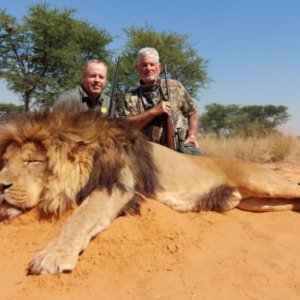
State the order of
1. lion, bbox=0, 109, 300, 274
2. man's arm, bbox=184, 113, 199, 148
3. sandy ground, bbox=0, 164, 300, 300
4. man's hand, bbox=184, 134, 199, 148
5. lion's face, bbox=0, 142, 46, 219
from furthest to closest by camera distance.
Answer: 1. man's arm, bbox=184, 113, 199, 148
2. man's hand, bbox=184, 134, 199, 148
3. lion's face, bbox=0, 142, 46, 219
4. lion, bbox=0, 109, 300, 274
5. sandy ground, bbox=0, 164, 300, 300

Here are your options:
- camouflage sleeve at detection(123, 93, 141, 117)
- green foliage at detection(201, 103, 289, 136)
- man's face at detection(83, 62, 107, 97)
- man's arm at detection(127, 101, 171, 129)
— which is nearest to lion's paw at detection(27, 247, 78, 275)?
man's arm at detection(127, 101, 171, 129)

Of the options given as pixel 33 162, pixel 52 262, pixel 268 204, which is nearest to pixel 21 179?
pixel 33 162

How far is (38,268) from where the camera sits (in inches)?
96.3

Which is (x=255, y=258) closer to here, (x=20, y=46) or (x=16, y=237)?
(x=16, y=237)

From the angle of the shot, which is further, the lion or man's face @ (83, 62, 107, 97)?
man's face @ (83, 62, 107, 97)

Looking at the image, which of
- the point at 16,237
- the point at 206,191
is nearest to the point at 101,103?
the point at 206,191

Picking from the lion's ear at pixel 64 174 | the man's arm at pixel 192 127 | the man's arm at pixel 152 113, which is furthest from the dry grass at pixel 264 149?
the lion's ear at pixel 64 174

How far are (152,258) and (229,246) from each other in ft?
2.27

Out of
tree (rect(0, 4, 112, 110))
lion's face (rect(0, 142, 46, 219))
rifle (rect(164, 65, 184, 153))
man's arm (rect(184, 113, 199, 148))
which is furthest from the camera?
tree (rect(0, 4, 112, 110))

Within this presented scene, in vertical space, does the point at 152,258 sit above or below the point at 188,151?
below

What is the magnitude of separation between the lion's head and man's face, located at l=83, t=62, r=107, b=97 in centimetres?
172

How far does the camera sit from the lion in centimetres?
276

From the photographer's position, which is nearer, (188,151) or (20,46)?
(188,151)

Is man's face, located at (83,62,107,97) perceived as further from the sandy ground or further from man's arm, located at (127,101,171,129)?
the sandy ground
